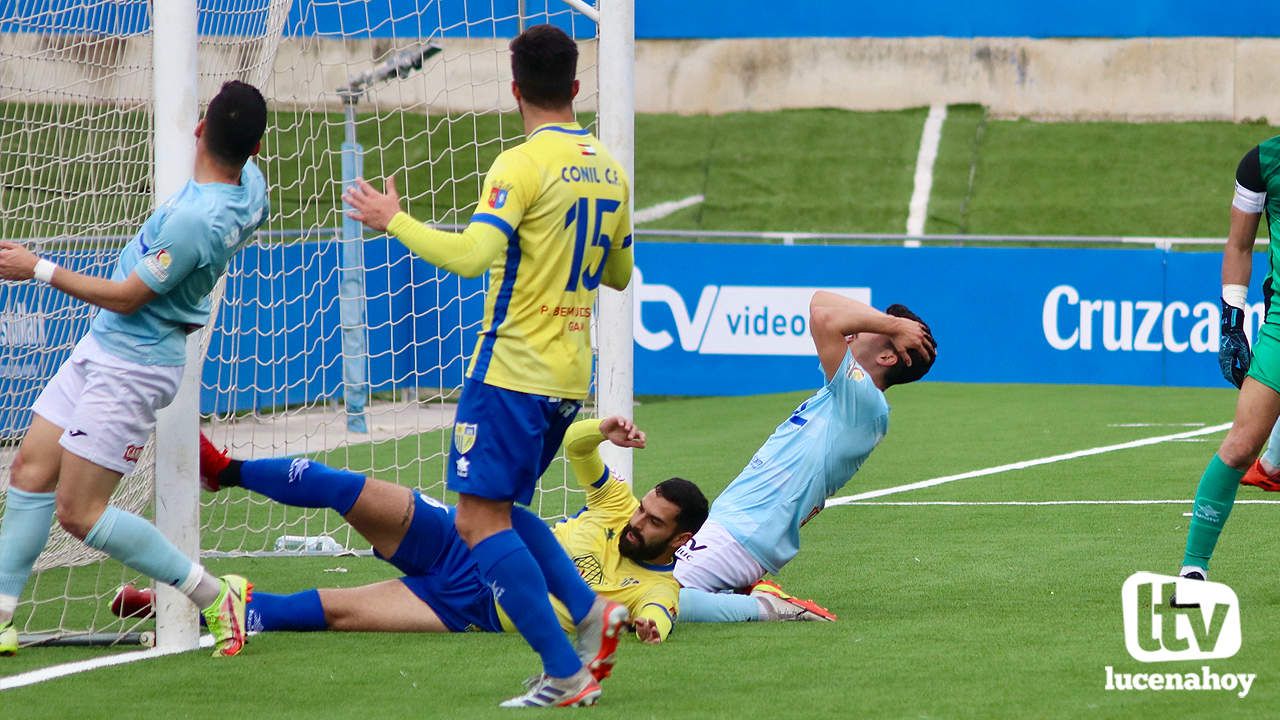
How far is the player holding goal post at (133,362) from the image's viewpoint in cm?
492

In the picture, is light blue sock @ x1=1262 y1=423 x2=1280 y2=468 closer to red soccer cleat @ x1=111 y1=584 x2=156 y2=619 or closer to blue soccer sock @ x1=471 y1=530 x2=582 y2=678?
blue soccer sock @ x1=471 y1=530 x2=582 y2=678

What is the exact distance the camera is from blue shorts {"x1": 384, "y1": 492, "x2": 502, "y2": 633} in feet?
18.8

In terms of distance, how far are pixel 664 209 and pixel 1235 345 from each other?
21.0 m

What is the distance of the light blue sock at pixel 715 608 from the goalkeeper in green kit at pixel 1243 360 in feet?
5.45

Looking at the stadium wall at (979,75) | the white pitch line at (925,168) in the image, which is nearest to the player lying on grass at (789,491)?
the white pitch line at (925,168)

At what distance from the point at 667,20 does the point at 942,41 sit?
5.20 m

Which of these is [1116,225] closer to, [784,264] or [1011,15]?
[1011,15]

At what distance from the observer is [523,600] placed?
4496 millimetres

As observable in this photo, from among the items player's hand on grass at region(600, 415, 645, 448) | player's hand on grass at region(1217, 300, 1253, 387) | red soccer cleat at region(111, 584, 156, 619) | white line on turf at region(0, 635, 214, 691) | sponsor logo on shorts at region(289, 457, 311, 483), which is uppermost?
player's hand on grass at region(1217, 300, 1253, 387)

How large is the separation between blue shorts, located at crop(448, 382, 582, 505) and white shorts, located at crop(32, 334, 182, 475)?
44.3 inches

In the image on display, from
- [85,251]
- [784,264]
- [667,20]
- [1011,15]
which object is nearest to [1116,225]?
[1011,15]

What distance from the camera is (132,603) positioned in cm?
582

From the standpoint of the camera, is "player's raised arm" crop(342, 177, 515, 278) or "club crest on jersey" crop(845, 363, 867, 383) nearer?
"player's raised arm" crop(342, 177, 515, 278)
